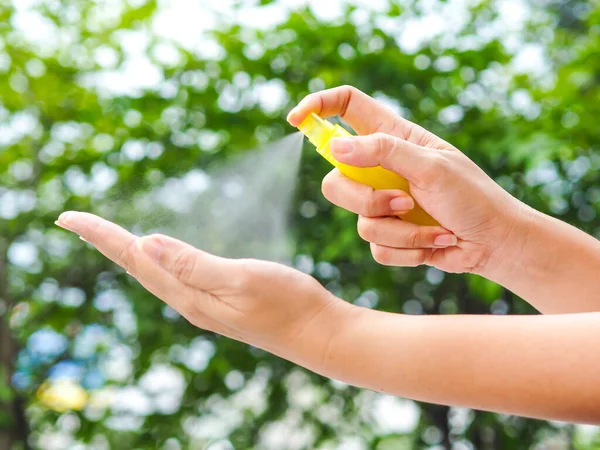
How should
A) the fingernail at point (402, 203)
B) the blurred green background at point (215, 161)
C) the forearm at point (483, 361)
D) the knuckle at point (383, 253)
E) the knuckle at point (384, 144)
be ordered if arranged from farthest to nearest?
the blurred green background at point (215, 161) < the knuckle at point (383, 253) < the fingernail at point (402, 203) < the knuckle at point (384, 144) < the forearm at point (483, 361)

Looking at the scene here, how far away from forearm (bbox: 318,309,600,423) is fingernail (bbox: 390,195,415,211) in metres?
0.22

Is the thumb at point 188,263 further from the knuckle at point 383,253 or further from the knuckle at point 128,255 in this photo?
the knuckle at point 383,253

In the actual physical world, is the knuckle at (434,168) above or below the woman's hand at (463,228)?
above

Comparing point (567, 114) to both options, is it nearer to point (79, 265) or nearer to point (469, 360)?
point (469, 360)

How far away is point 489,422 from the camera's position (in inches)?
67.5

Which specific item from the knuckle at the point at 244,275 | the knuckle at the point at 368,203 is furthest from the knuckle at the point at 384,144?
the knuckle at the point at 244,275

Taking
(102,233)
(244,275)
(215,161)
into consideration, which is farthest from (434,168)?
(215,161)

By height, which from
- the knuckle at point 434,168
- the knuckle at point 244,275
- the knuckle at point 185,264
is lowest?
the knuckle at point 185,264

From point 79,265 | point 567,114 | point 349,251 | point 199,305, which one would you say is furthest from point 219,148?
point 199,305

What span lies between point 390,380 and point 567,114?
107cm

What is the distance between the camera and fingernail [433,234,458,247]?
0.93 m

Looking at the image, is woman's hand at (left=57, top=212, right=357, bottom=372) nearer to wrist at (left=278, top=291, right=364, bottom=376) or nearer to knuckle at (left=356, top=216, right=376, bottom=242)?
wrist at (left=278, top=291, right=364, bottom=376)

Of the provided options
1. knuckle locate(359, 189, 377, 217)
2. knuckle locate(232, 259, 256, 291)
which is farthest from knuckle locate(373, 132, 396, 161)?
knuckle locate(232, 259, 256, 291)

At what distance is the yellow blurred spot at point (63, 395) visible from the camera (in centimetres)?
178
